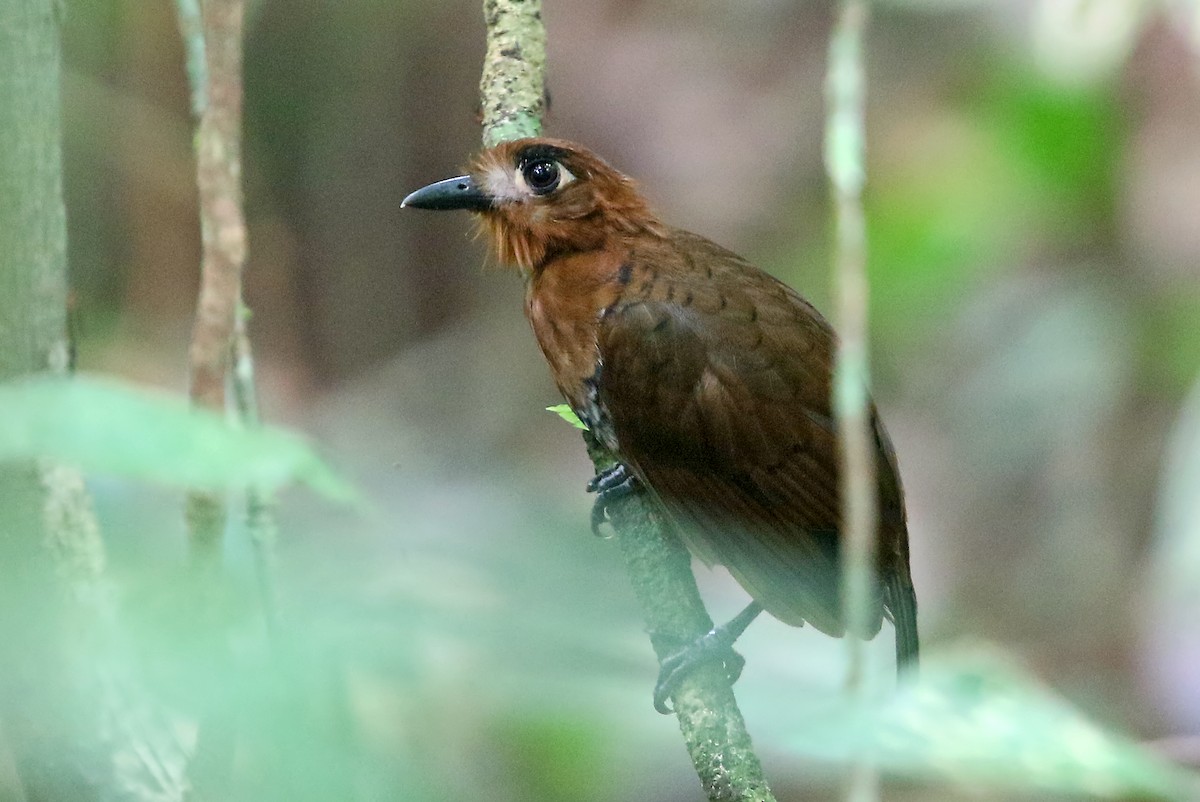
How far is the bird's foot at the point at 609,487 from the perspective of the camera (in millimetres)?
2398

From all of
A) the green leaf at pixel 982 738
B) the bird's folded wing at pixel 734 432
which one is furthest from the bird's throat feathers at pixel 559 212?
the green leaf at pixel 982 738

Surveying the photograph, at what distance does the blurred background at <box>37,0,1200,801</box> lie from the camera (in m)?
3.68

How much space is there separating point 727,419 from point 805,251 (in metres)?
2.25

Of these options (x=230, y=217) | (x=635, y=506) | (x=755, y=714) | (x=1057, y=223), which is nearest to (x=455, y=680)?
(x=755, y=714)

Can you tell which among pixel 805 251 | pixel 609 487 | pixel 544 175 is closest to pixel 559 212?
pixel 544 175

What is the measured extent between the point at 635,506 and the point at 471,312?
2769mm

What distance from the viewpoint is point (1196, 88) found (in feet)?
13.9

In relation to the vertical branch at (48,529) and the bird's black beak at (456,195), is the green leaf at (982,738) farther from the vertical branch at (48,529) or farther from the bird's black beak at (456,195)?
the bird's black beak at (456,195)

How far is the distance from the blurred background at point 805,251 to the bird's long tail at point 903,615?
21 centimetres

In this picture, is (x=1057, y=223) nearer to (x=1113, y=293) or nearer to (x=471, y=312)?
(x=1113, y=293)

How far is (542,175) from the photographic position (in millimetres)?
2479

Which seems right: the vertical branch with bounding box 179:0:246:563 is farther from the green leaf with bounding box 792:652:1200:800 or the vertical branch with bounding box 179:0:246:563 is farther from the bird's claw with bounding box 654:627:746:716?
the green leaf with bounding box 792:652:1200:800

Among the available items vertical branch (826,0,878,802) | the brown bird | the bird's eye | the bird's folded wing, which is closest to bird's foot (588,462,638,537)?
the brown bird

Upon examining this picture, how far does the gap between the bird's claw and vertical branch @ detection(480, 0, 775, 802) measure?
13 millimetres
